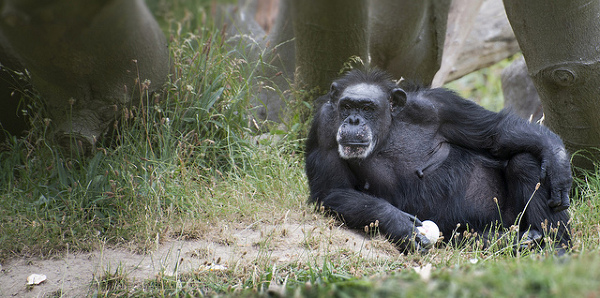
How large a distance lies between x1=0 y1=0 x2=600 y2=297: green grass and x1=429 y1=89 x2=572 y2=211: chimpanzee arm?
0.63m

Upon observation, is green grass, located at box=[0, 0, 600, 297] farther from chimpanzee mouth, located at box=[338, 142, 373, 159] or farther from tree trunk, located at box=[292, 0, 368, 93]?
chimpanzee mouth, located at box=[338, 142, 373, 159]

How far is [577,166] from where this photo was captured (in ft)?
18.9

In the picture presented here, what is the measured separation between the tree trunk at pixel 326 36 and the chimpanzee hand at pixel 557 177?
2176 millimetres

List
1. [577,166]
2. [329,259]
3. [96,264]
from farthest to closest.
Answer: [577,166] < [96,264] < [329,259]

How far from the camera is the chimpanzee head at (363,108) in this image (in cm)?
485

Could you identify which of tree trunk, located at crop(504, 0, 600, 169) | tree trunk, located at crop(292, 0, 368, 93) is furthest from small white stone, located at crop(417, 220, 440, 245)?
tree trunk, located at crop(292, 0, 368, 93)

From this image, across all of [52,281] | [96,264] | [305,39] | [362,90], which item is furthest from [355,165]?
[52,281]

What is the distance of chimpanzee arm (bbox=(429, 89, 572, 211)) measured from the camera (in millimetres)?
4762

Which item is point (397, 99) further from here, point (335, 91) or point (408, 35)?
point (408, 35)

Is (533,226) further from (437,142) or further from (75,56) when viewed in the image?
(75,56)

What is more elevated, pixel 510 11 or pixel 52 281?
pixel 510 11

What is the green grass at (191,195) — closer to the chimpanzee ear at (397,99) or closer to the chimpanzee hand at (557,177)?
the chimpanzee hand at (557,177)

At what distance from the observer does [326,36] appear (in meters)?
6.02

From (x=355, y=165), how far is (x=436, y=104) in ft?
2.86
